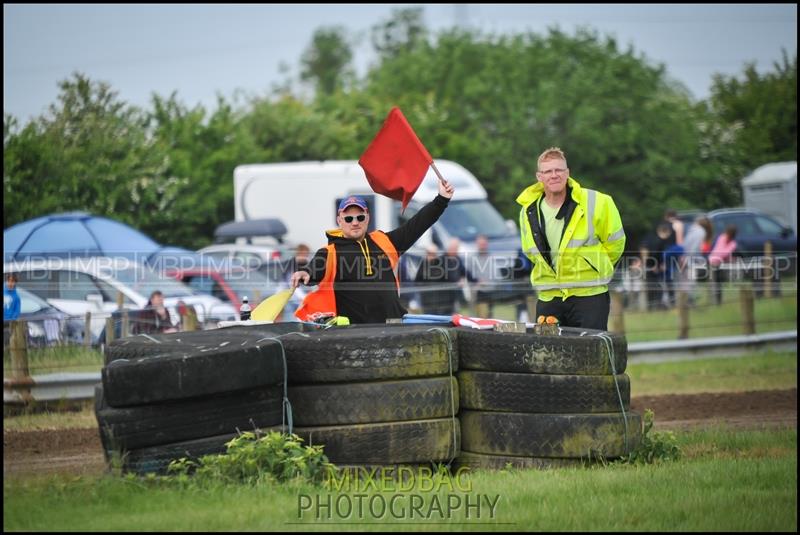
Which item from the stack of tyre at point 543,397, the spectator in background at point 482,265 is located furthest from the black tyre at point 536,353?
the spectator in background at point 482,265

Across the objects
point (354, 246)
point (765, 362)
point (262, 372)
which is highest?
point (354, 246)

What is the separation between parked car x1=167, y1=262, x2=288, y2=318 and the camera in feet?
69.6

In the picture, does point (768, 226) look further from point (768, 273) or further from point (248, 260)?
point (248, 260)

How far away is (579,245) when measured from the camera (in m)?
10.4

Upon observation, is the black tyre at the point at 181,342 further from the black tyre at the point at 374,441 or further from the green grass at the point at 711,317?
the green grass at the point at 711,317

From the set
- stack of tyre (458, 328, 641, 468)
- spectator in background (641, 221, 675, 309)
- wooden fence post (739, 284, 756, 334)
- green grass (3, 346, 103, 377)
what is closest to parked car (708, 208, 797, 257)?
spectator in background (641, 221, 675, 309)

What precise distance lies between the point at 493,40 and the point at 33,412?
38.3 m

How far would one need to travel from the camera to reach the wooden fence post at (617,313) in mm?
21234

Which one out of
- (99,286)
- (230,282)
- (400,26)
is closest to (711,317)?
(230,282)

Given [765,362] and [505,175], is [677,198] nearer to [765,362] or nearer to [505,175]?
[505,175]

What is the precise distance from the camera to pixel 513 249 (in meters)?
29.0

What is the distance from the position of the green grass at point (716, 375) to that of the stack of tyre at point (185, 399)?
31.3ft

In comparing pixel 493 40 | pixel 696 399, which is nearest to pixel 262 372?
pixel 696 399

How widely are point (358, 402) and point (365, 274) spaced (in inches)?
81.0
